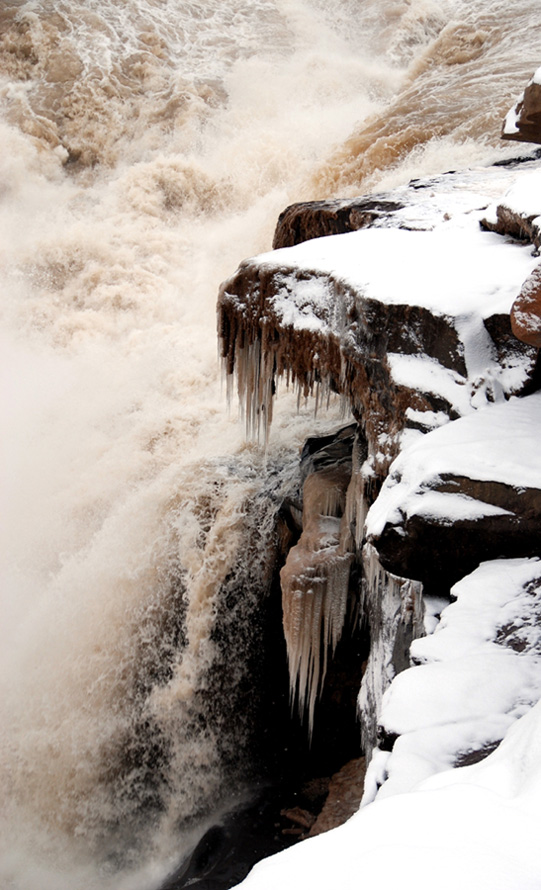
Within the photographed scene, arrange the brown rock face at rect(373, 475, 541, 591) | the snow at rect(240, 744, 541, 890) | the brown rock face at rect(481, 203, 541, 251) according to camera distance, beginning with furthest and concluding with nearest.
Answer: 1. the brown rock face at rect(481, 203, 541, 251)
2. the brown rock face at rect(373, 475, 541, 591)
3. the snow at rect(240, 744, 541, 890)

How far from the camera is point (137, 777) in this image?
17.5 feet

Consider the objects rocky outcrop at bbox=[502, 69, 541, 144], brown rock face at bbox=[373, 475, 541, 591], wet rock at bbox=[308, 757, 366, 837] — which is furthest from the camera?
wet rock at bbox=[308, 757, 366, 837]

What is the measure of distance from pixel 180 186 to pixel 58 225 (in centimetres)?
189

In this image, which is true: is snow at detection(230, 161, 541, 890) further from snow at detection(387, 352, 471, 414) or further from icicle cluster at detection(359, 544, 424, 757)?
icicle cluster at detection(359, 544, 424, 757)

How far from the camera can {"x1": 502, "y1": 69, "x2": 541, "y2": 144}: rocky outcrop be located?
10.1ft

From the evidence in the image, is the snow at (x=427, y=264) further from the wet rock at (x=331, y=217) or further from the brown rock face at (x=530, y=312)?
the brown rock face at (x=530, y=312)

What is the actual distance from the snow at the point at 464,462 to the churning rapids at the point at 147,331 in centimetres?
311

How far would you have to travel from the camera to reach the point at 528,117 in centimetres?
315

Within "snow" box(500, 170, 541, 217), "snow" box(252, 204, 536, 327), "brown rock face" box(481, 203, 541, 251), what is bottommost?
"snow" box(252, 204, 536, 327)

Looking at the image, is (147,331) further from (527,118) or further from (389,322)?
(527,118)

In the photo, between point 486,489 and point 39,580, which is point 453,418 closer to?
point 486,489

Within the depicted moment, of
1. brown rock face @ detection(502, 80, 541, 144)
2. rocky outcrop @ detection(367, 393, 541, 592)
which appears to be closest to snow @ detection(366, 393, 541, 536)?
rocky outcrop @ detection(367, 393, 541, 592)

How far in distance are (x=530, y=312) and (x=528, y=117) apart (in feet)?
4.85

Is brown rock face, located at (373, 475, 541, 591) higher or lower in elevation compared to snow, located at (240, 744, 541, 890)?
lower
